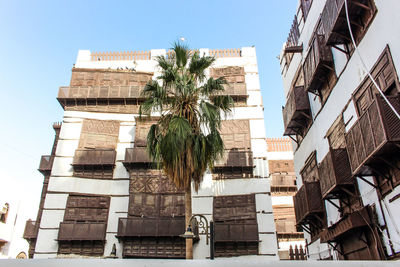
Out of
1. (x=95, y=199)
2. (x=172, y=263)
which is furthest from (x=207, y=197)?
(x=172, y=263)

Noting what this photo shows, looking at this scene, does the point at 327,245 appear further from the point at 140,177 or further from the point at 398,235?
the point at 140,177

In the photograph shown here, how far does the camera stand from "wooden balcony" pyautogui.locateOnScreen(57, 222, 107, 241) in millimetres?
19281

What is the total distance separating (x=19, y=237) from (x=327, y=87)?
35194 millimetres

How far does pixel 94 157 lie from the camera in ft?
70.4

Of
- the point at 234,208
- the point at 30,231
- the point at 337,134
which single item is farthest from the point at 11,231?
the point at 337,134

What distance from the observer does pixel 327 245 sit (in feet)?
48.1

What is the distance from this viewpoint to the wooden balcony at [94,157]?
2122 cm

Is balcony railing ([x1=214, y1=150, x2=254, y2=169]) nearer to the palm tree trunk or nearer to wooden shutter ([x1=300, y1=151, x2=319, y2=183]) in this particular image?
wooden shutter ([x1=300, y1=151, x2=319, y2=183])

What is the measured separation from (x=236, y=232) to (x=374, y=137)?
1176cm

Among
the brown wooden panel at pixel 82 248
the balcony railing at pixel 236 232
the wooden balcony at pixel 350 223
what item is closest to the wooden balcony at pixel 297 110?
the balcony railing at pixel 236 232

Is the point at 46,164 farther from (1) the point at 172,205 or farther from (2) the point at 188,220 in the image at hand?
(2) the point at 188,220

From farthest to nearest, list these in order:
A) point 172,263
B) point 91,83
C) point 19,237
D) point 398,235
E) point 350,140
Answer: point 19,237 < point 91,83 < point 350,140 < point 398,235 < point 172,263

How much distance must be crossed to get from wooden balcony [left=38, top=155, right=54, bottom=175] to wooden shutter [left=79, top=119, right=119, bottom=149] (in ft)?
8.07

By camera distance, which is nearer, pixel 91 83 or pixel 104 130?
pixel 104 130
